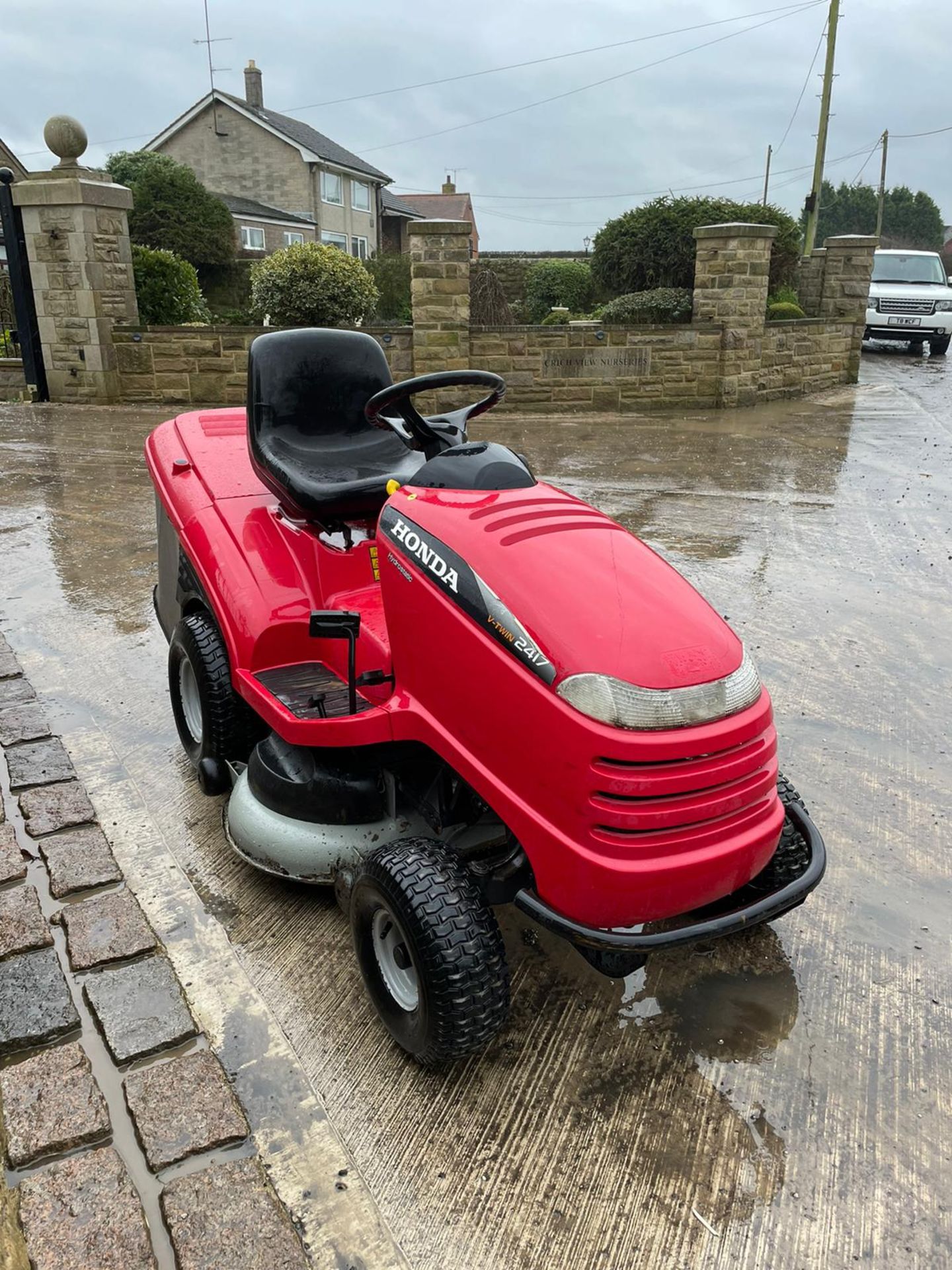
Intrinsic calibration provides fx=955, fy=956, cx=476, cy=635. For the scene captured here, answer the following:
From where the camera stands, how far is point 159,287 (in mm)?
11109

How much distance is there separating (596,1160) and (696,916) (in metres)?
0.50

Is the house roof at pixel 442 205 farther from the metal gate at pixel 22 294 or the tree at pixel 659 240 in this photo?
the metal gate at pixel 22 294

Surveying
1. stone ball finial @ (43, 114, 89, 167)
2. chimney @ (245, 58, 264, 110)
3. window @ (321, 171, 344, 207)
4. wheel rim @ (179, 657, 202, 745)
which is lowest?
wheel rim @ (179, 657, 202, 745)

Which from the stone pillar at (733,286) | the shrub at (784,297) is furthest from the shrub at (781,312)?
the stone pillar at (733,286)

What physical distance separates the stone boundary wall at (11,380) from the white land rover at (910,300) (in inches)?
527

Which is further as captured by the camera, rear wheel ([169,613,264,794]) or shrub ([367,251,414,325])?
shrub ([367,251,414,325])

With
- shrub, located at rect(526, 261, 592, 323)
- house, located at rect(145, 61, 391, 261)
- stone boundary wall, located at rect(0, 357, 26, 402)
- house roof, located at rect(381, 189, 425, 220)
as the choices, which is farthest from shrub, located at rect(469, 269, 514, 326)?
house roof, located at rect(381, 189, 425, 220)

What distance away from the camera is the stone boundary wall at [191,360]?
1020 cm

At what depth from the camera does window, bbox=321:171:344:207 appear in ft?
126

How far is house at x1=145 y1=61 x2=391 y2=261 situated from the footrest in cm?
3722

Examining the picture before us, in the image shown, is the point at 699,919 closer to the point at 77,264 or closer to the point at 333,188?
the point at 77,264

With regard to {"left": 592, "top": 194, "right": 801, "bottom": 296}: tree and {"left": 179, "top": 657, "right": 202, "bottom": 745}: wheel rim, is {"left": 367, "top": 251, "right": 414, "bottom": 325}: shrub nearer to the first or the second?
{"left": 592, "top": 194, "right": 801, "bottom": 296}: tree

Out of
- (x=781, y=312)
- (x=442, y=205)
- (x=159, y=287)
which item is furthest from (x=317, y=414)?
(x=442, y=205)

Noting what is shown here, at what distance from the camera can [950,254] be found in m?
63.8
